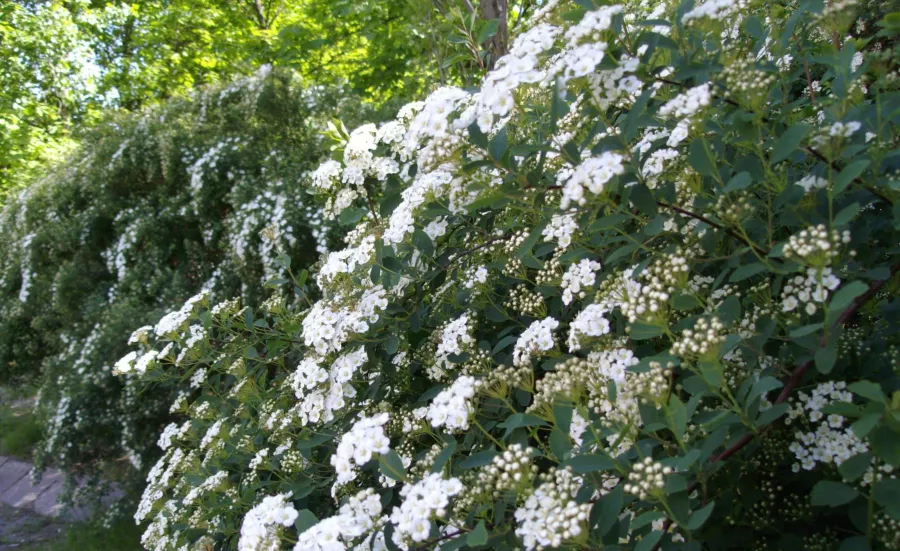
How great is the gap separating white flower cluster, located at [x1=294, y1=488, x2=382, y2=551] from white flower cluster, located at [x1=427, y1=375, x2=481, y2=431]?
8.6 inches

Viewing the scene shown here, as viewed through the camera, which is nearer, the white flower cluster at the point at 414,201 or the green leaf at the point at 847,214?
the green leaf at the point at 847,214

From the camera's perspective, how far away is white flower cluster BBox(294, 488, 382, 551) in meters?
1.30

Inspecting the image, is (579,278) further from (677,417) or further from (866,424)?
(866,424)

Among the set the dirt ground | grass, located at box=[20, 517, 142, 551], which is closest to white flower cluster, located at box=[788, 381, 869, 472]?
grass, located at box=[20, 517, 142, 551]

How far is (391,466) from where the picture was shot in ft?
4.64

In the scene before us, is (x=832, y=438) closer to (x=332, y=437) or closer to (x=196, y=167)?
(x=332, y=437)

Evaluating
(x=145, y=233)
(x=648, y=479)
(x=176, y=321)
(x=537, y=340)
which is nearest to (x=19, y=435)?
(x=145, y=233)

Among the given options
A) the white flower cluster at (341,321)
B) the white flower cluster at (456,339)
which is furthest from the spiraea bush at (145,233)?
the white flower cluster at (456,339)

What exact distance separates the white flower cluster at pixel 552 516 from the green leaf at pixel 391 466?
0.98ft

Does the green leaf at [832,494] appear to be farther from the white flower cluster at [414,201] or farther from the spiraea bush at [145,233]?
the spiraea bush at [145,233]

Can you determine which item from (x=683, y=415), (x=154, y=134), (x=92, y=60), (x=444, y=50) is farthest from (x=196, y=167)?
(x=92, y=60)

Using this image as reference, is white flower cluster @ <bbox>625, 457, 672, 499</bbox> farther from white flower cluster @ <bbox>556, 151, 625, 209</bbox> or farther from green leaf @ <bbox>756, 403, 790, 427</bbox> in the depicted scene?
white flower cluster @ <bbox>556, 151, 625, 209</bbox>

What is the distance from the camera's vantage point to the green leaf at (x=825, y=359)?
45.3 inches

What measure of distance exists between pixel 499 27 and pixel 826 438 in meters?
2.78
